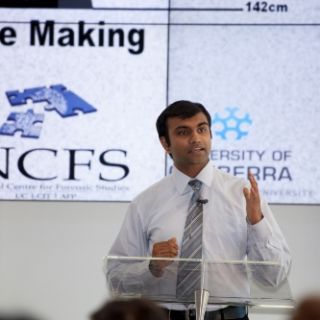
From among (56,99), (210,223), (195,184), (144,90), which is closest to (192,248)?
(210,223)

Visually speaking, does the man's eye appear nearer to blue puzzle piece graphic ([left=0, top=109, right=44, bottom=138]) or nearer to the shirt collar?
the shirt collar

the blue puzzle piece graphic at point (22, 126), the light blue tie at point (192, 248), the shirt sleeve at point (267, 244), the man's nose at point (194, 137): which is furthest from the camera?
the blue puzzle piece graphic at point (22, 126)

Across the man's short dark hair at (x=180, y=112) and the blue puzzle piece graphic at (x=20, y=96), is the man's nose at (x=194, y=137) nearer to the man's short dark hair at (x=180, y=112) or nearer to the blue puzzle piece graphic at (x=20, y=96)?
the man's short dark hair at (x=180, y=112)

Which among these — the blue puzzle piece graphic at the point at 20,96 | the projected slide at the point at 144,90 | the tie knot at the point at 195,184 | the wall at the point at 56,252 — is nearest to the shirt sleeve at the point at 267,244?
the tie knot at the point at 195,184

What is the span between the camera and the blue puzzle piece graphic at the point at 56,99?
5.16 meters

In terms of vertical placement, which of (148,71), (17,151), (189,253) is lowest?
(189,253)

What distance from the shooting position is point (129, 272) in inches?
122

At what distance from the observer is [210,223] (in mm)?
3635

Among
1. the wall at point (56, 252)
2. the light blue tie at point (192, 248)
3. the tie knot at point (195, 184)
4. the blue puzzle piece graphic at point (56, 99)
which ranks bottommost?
the wall at point (56, 252)

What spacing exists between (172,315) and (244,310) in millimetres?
288

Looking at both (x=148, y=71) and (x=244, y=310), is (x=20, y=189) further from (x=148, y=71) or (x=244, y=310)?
(x=244, y=310)

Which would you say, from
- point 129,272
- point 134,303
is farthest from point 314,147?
point 134,303

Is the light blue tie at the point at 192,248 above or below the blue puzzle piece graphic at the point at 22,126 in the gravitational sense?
below

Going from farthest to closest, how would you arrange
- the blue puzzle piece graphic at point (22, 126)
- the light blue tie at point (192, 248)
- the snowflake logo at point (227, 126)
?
the blue puzzle piece graphic at point (22, 126) → the snowflake logo at point (227, 126) → the light blue tie at point (192, 248)
